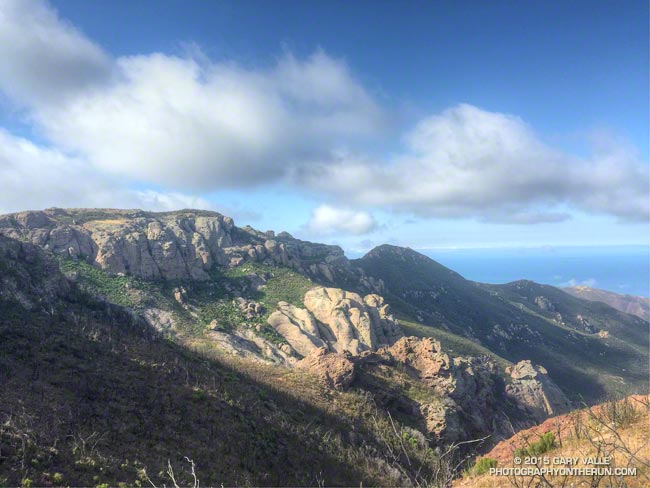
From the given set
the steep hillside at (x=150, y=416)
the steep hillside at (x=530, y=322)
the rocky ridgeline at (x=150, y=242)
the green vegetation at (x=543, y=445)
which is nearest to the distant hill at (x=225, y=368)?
the steep hillside at (x=150, y=416)

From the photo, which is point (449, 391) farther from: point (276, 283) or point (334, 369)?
point (276, 283)

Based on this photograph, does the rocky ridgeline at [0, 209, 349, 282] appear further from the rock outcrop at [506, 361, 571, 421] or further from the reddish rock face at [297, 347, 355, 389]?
the rock outcrop at [506, 361, 571, 421]

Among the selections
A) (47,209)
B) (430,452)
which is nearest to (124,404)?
(430,452)

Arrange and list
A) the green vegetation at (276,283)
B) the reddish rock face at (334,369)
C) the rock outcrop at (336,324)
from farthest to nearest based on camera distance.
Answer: the green vegetation at (276,283) < the rock outcrop at (336,324) < the reddish rock face at (334,369)

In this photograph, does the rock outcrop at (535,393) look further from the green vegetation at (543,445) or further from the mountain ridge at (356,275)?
the green vegetation at (543,445)

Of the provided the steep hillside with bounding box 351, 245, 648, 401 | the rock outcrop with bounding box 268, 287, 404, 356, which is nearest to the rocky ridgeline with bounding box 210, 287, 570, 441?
the rock outcrop with bounding box 268, 287, 404, 356

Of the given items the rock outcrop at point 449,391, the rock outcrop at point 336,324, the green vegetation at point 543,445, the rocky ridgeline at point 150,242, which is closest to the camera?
the green vegetation at point 543,445

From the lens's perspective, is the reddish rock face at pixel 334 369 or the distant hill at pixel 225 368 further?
the reddish rock face at pixel 334 369
